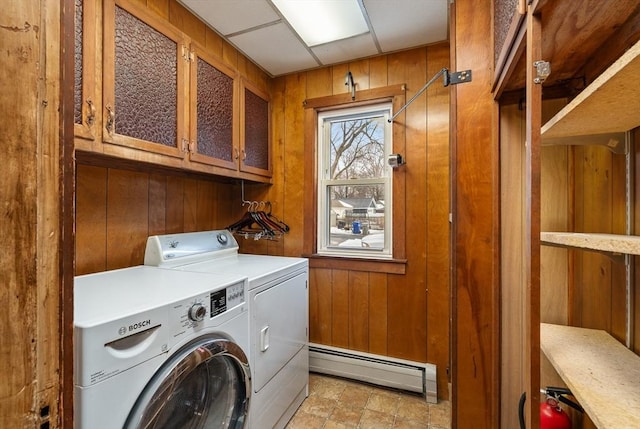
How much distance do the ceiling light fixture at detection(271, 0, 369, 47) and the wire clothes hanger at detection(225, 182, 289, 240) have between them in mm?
1307

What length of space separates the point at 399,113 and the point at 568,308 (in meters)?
1.49

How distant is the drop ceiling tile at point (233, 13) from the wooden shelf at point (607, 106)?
5.31ft

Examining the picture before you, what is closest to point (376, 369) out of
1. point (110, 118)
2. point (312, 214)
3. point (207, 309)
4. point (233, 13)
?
point (312, 214)

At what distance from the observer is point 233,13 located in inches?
68.2

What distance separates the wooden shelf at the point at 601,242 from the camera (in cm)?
53

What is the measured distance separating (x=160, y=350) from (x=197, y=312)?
0.17m

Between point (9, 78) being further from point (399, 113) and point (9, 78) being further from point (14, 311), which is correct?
point (399, 113)

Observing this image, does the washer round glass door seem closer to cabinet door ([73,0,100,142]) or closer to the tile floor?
the tile floor

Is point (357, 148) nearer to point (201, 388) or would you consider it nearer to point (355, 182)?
point (355, 182)

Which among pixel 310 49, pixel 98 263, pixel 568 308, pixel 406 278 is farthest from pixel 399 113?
pixel 98 263

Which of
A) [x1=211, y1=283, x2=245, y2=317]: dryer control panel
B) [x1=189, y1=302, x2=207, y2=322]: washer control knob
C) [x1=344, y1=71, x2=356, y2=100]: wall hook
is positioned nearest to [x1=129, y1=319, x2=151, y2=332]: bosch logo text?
[x1=189, y1=302, x2=207, y2=322]: washer control knob

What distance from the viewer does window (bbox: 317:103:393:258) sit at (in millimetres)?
2240

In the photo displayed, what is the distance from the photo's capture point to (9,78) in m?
0.47

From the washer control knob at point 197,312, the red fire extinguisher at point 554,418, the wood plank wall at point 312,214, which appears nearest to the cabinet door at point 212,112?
the wood plank wall at point 312,214
